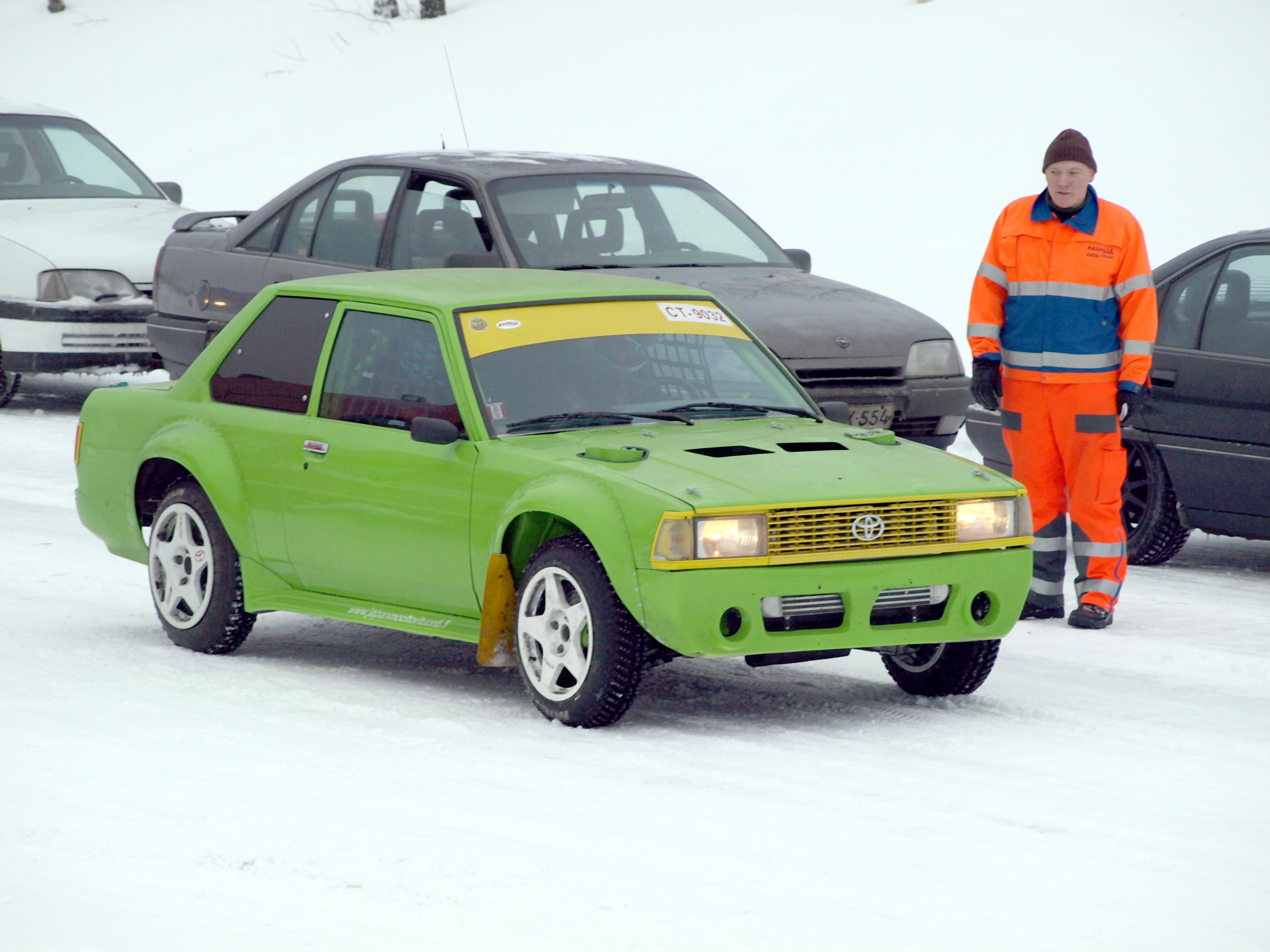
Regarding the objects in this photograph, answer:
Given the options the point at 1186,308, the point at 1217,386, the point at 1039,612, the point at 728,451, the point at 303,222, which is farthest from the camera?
the point at 303,222

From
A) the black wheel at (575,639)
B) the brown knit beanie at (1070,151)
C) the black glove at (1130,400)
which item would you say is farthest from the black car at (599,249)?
the black wheel at (575,639)

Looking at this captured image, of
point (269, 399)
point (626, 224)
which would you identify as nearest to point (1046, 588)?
point (626, 224)

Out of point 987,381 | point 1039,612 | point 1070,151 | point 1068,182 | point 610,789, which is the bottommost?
point 1039,612

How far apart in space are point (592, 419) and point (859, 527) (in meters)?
1.04

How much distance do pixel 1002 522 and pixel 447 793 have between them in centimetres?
197

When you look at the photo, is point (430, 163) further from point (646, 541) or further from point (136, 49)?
point (136, 49)

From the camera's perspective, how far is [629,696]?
19.1 ft

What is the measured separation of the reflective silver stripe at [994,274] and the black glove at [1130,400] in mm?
651

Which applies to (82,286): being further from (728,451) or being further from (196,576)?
(728,451)

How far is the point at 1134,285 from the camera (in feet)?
25.6

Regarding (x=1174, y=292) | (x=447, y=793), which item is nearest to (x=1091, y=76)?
(x=1174, y=292)

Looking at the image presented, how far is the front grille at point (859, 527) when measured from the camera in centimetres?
571

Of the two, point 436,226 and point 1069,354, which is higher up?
point 436,226

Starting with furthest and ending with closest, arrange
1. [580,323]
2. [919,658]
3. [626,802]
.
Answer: [580,323] → [919,658] → [626,802]
